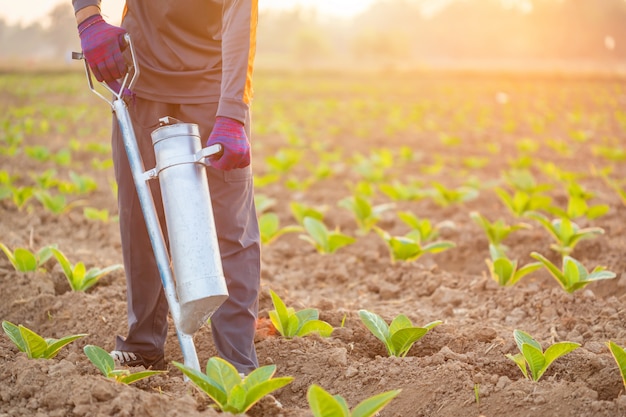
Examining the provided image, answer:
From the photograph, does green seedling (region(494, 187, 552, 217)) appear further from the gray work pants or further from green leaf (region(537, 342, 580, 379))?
the gray work pants

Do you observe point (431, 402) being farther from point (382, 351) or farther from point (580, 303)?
point (580, 303)

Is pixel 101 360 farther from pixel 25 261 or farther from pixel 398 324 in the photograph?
pixel 25 261

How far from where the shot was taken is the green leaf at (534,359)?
2279 mm

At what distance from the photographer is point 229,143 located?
6.99 feet

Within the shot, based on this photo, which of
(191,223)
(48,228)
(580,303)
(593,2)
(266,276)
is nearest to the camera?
(191,223)

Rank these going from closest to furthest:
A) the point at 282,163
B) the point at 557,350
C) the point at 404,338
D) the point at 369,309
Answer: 1. the point at 557,350
2. the point at 404,338
3. the point at 369,309
4. the point at 282,163

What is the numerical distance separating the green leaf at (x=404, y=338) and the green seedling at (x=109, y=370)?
87cm

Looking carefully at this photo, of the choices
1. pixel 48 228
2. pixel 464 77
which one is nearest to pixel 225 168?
pixel 48 228

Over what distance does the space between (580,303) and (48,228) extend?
336cm

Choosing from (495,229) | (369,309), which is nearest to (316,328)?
(369,309)

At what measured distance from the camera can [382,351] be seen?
277 cm

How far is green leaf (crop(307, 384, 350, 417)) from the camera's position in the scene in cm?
179

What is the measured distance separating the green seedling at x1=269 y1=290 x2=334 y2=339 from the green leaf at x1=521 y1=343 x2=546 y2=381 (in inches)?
29.5

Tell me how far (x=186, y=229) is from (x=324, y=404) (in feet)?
2.24
